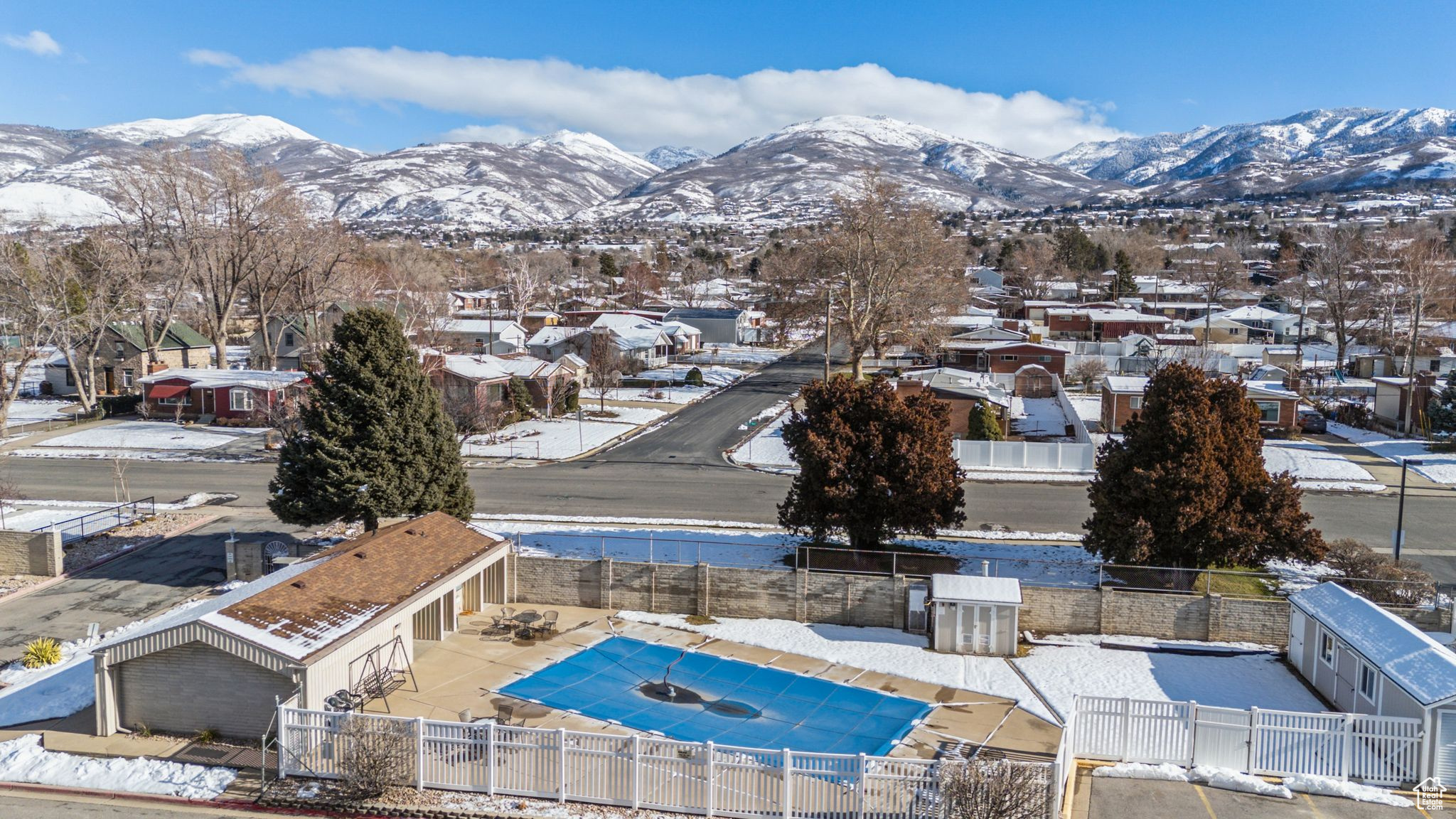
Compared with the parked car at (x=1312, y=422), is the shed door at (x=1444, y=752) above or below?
below

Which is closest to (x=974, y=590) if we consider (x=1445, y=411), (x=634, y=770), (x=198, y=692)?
(x=634, y=770)

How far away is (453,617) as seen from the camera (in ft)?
70.3

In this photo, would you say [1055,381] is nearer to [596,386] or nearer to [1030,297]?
[596,386]

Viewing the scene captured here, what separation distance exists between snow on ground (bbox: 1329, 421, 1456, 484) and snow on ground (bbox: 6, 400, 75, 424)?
63.8 meters

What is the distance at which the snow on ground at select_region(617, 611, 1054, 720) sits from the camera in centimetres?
1912

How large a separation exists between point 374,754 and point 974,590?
12.4 metres

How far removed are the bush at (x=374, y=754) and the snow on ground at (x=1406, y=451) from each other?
37.0 m

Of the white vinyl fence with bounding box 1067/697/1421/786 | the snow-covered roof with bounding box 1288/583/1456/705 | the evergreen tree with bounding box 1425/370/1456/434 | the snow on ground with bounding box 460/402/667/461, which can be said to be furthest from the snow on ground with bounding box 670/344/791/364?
the white vinyl fence with bounding box 1067/697/1421/786

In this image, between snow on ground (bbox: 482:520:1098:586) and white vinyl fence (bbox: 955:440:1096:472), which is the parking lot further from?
white vinyl fence (bbox: 955:440:1096:472)

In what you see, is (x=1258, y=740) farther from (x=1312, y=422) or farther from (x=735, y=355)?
(x=735, y=355)

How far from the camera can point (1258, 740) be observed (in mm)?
15328

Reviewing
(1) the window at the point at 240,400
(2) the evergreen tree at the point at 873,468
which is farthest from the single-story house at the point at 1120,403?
(1) the window at the point at 240,400

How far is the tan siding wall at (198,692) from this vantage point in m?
16.2

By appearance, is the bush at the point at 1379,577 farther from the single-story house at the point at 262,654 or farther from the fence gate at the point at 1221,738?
the single-story house at the point at 262,654
